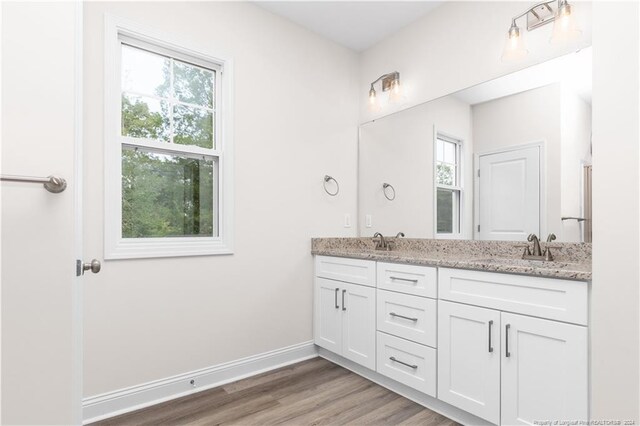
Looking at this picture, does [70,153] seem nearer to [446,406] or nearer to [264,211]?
[264,211]

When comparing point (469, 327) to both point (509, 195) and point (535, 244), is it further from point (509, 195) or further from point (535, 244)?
point (509, 195)

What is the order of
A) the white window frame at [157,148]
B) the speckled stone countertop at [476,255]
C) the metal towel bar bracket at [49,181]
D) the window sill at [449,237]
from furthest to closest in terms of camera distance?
1. the window sill at [449,237]
2. the white window frame at [157,148]
3. the speckled stone countertop at [476,255]
4. the metal towel bar bracket at [49,181]

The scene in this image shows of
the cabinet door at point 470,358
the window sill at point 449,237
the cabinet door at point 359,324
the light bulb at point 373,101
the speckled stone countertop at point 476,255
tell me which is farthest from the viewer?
the light bulb at point 373,101

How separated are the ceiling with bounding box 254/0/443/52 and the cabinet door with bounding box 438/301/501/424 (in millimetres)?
2193

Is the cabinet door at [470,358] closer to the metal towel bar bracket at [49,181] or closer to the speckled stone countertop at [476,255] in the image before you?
the speckled stone countertop at [476,255]

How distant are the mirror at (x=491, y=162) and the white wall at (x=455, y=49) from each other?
0.08 meters

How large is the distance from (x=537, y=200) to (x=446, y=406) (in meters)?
1.32

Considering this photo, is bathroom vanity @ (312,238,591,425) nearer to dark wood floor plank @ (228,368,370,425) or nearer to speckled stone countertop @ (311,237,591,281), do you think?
speckled stone countertop @ (311,237,591,281)

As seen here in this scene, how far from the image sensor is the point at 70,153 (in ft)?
3.11

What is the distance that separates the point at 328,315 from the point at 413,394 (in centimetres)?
82

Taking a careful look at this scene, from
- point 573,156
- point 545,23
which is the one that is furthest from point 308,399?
point 545,23

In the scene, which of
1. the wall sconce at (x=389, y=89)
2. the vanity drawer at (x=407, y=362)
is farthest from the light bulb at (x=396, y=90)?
the vanity drawer at (x=407, y=362)

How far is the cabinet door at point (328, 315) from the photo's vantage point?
8.38 feet

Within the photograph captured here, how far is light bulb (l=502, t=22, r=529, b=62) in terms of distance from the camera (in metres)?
2.10
